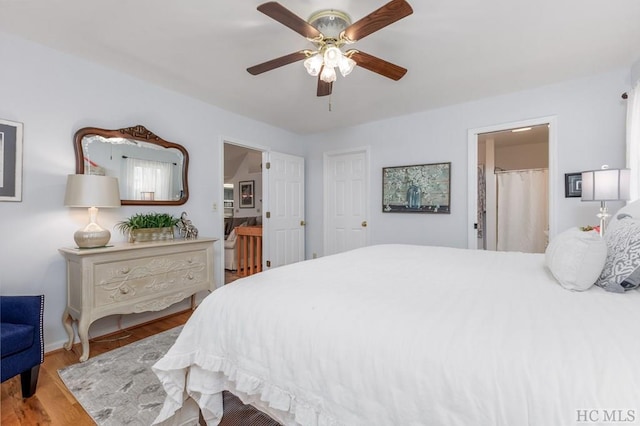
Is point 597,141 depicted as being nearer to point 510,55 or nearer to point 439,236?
point 510,55

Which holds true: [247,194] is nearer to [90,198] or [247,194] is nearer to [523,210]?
[90,198]

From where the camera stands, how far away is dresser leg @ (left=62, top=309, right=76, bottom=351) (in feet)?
7.73

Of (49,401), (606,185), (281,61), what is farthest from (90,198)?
(606,185)

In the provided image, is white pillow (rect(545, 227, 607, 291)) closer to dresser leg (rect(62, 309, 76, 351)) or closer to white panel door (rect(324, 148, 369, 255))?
white panel door (rect(324, 148, 369, 255))

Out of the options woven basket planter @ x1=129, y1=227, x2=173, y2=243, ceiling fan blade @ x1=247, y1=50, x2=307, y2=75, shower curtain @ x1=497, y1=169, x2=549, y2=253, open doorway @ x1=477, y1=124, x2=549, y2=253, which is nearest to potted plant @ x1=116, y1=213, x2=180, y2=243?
woven basket planter @ x1=129, y1=227, x2=173, y2=243

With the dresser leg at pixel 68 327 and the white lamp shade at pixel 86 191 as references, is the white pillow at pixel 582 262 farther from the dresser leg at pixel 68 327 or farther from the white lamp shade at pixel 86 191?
the dresser leg at pixel 68 327

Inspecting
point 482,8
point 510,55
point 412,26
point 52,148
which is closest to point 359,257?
point 412,26

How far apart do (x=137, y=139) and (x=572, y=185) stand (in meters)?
4.34

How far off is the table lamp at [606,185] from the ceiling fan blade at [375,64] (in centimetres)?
181

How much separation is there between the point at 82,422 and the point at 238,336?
3.91 ft

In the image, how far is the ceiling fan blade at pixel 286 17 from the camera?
1.46 m

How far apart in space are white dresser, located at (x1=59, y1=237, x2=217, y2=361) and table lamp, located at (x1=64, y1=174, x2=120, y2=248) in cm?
9

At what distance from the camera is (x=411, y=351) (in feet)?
2.70

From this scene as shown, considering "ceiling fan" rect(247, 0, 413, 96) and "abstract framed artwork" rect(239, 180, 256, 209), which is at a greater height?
"ceiling fan" rect(247, 0, 413, 96)
